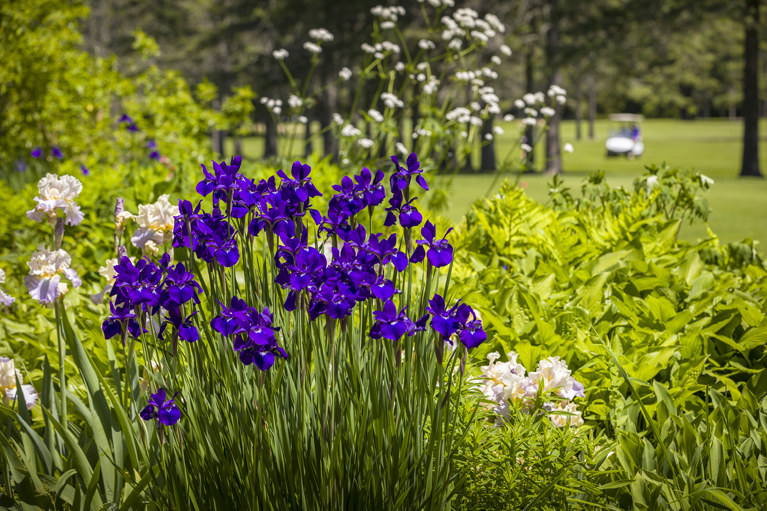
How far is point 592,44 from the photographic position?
21.8m

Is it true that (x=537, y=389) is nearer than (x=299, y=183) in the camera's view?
No

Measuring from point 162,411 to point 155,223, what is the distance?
788 millimetres

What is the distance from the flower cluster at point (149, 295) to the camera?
1.89 metres

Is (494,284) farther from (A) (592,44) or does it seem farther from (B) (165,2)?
(B) (165,2)

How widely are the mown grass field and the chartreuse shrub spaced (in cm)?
113

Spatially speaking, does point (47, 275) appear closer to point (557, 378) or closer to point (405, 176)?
point (405, 176)

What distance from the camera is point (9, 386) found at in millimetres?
2725

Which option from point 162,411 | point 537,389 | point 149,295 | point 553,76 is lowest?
point 537,389

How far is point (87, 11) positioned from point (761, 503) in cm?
891

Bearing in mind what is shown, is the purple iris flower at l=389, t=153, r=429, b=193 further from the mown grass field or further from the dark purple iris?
the mown grass field

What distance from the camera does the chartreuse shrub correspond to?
7.80 ft

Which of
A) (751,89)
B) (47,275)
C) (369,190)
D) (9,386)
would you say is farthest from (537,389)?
(751,89)

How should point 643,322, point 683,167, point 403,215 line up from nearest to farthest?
point 403,215
point 643,322
point 683,167

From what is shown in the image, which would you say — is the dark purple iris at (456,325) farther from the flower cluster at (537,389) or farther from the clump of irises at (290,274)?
the flower cluster at (537,389)
